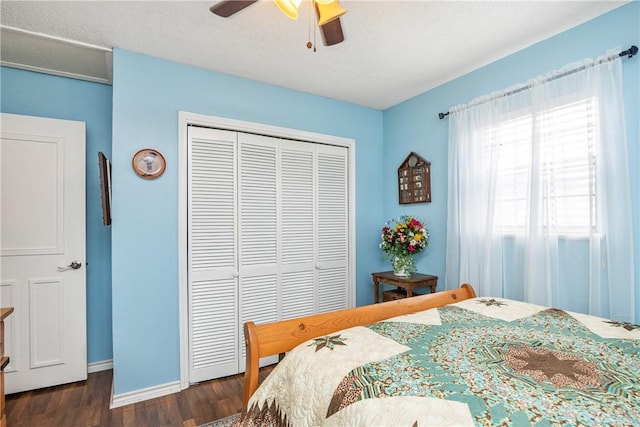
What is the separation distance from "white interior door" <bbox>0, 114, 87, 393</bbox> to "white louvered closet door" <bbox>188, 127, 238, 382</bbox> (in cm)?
91

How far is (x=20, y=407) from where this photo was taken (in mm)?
2246

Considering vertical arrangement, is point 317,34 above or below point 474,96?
above

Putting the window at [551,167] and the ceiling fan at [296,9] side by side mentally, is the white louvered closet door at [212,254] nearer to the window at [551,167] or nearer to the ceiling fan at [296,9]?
the ceiling fan at [296,9]

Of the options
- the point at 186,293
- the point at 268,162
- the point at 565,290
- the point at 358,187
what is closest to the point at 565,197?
the point at 565,290

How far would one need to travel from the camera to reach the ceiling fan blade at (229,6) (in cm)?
146

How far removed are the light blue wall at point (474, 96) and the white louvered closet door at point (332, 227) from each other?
22.8 inches

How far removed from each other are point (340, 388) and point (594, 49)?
8.21 feet

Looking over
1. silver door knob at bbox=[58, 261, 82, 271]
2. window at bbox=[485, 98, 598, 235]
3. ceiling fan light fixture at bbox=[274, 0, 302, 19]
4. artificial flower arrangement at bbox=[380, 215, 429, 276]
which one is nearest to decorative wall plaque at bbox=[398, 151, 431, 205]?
artificial flower arrangement at bbox=[380, 215, 429, 276]

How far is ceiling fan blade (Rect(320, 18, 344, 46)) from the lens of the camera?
1.61 meters

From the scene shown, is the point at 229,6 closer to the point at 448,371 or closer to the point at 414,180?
the point at 448,371

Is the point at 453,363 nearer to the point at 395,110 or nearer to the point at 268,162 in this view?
the point at 268,162

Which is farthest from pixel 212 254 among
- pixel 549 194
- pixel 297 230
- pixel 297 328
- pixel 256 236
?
pixel 549 194

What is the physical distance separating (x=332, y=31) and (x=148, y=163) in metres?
1.63

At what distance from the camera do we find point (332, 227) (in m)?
3.33
